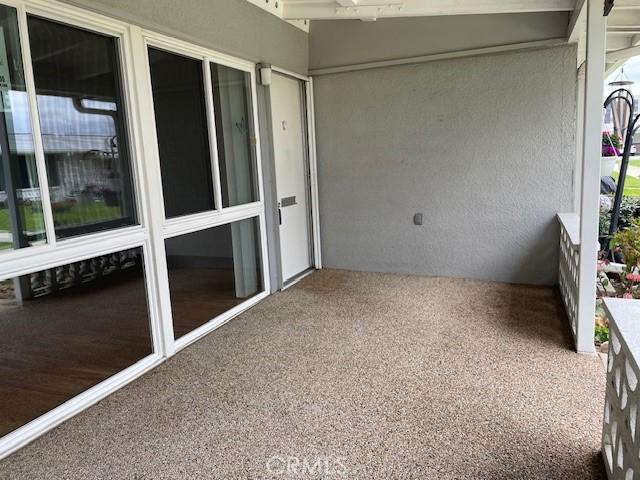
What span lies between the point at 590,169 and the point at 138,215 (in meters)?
3.03

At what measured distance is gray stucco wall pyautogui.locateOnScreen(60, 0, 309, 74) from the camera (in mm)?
2926

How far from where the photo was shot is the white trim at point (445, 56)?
14.4ft

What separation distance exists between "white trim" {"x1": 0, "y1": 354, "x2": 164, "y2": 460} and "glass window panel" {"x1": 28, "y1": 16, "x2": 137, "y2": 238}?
3.13ft

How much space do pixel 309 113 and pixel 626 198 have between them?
4329 millimetres

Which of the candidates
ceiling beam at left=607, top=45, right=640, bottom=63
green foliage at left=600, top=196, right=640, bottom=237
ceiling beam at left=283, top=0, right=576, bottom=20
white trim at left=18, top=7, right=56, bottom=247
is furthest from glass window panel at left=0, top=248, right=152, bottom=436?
ceiling beam at left=607, top=45, right=640, bottom=63

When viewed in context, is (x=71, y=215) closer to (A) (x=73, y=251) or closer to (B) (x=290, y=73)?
(A) (x=73, y=251)

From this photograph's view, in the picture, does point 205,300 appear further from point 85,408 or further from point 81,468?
point 81,468

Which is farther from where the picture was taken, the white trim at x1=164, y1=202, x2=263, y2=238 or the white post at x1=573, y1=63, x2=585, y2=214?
the white post at x1=573, y1=63, x2=585, y2=214

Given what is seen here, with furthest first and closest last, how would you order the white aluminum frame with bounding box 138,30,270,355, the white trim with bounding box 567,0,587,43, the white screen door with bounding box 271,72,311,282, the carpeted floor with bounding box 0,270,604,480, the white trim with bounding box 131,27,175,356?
the white screen door with bounding box 271,72,311,282, the white trim with bounding box 567,0,587,43, the white aluminum frame with bounding box 138,30,270,355, the white trim with bounding box 131,27,175,356, the carpeted floor with bounding box 0,270,604,480

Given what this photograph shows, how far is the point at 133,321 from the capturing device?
372cm

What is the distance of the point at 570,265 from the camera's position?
3.80 metres

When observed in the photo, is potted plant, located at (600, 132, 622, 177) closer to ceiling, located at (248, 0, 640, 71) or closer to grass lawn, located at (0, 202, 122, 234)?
ceiling, located at (248, 0, 640, 71)

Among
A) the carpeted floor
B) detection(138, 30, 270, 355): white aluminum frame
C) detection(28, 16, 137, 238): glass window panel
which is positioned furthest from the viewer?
detection(138, 30, 270, 355): white aluminum frame

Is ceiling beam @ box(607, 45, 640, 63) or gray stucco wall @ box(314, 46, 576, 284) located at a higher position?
ceiling beam @ box(607, 45, 640, 63)
